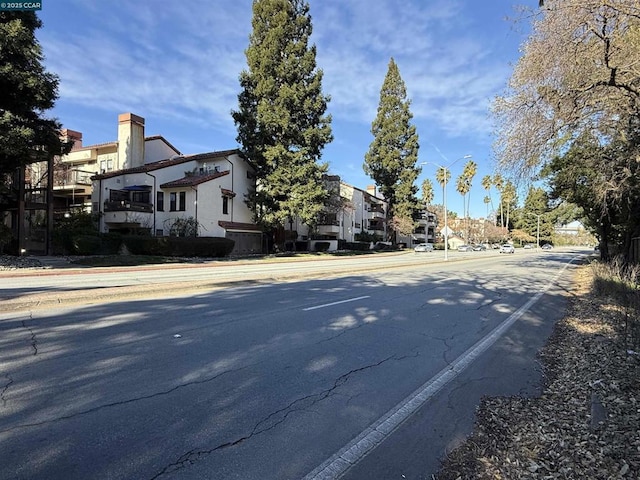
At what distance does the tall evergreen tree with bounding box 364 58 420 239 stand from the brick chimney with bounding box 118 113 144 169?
101ft

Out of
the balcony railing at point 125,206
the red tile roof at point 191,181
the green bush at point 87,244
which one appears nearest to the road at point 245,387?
the green bush at point 87,244

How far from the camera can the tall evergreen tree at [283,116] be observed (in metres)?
38.3

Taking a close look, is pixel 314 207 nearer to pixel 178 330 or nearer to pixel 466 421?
pixel 178 330

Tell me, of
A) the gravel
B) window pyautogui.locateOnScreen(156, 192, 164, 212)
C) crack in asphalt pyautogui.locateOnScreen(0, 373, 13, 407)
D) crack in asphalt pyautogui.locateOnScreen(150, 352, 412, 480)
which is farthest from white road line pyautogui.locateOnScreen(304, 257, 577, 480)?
window pyautogui.locateOnScreen(156, 192, 164, 212)

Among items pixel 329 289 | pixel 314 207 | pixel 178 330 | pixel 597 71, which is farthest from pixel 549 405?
pixel 314 207

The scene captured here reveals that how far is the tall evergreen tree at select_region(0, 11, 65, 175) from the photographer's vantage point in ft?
63.7

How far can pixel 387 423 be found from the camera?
13.3ft

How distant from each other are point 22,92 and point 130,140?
23561 millimetres

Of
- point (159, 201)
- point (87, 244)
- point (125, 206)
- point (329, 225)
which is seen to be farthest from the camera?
point (329, 225)

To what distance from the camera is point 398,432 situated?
3885 millimetres


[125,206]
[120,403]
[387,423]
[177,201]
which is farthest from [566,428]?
[177,201]

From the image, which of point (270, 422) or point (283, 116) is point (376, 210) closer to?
point (283, 116)

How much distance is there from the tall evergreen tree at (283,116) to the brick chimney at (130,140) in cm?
1134

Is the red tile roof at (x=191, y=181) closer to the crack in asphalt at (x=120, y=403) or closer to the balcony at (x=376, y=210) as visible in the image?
the crack in asphalt at (x=120, y=403)
